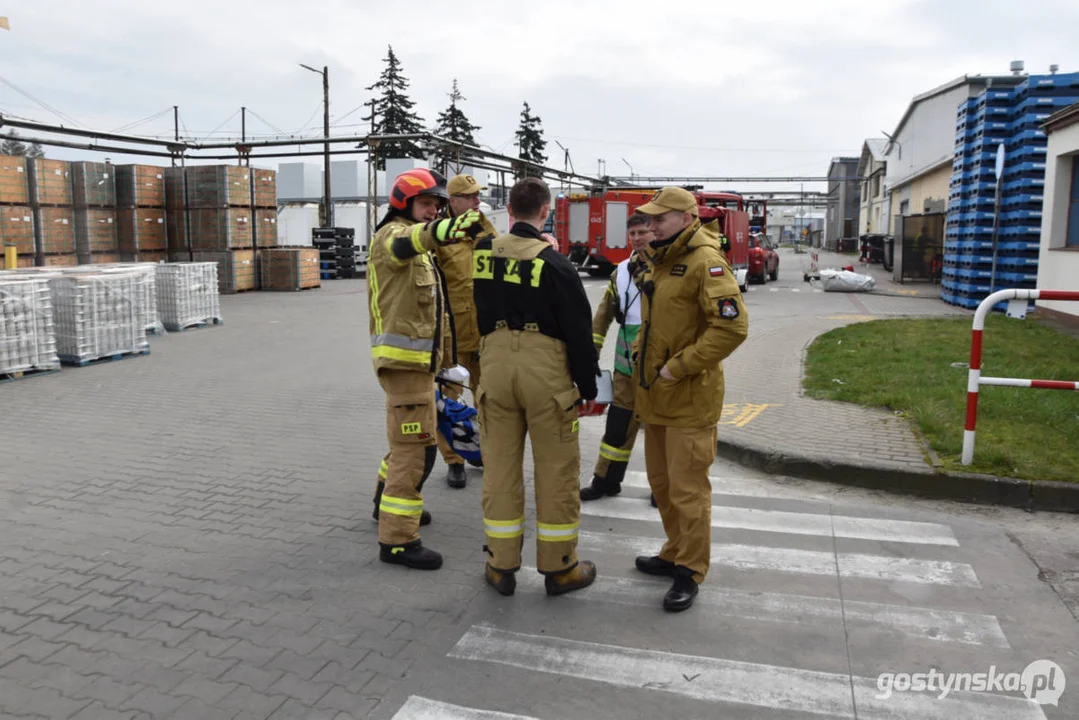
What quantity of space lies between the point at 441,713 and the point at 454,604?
989 millimetres

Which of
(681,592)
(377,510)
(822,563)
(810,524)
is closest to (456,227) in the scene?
(681,592)

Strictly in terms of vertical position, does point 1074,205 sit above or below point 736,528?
above

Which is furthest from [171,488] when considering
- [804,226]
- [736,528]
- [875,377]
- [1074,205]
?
[804,226]

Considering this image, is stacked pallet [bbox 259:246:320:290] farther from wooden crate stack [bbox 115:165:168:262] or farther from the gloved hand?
the gloved hand

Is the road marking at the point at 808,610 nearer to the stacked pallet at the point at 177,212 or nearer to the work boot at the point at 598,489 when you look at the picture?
the work boot at the point at 598,489

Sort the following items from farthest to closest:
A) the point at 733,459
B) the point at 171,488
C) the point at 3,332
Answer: the point at 3,332 < the point at 733,459 < the point at 171,488

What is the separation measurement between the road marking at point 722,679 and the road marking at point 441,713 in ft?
1.21

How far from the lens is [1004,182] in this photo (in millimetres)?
18469

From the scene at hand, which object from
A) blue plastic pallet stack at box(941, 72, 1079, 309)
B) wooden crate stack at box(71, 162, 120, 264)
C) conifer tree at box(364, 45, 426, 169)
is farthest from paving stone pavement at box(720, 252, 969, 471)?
conifer tree at box(364, 45, 426, 169)

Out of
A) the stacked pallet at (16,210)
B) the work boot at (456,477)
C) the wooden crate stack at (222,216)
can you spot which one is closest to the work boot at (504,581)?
the work boot at (456,477)

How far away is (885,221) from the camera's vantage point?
2251 inches

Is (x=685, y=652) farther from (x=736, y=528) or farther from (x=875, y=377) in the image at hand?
(x=875, y=377)

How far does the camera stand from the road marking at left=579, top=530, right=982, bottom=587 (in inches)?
179

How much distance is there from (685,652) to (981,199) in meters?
18.7
